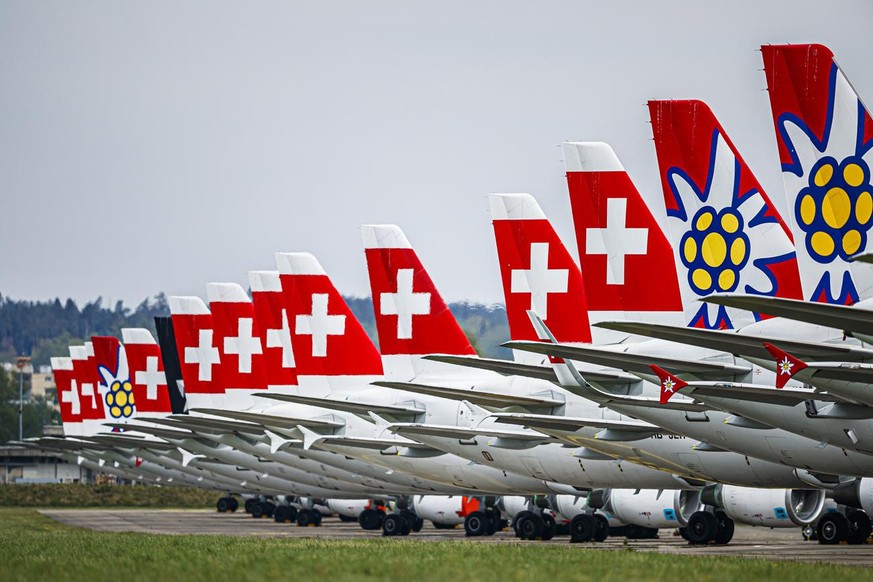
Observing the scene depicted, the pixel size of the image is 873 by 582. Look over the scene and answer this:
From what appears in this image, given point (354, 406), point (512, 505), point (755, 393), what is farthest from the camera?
point (512, 505)

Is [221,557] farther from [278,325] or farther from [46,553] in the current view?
[278,325]

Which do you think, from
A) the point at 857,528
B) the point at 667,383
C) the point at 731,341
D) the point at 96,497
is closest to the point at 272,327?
the point at 857,528

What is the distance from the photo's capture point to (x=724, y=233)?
23.7m

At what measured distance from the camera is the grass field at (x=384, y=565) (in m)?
16.0

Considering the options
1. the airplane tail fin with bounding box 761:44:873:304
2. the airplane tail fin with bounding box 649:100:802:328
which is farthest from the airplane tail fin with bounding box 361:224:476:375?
the airplane tail fin with bounding box 761:44:873:304

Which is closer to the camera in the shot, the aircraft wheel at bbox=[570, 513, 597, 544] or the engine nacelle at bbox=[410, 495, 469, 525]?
the aircraft wheel at bbox=[570, 513, 597, 544]

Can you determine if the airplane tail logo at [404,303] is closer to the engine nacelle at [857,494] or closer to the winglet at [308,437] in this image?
the winglet at [308,437]

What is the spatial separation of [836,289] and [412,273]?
1715cm

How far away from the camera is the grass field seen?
52.3 feet

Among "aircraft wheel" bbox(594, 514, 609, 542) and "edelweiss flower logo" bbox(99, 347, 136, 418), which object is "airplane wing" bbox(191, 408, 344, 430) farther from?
"edelweiss flower logo" bbox(99, 347, 136, 418)

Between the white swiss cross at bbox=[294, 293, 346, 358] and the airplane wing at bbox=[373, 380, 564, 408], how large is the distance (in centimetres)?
1119

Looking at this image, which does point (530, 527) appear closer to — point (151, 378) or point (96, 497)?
point (151, 378)

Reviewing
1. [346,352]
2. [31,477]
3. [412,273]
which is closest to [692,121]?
[412,273]

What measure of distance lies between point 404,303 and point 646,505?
8.03 metres
